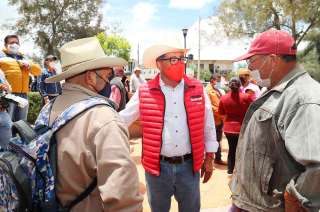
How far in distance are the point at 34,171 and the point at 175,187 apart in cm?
178

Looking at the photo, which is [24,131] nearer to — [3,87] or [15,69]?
[3,87]

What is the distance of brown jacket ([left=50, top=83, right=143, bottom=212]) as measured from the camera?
1.95m

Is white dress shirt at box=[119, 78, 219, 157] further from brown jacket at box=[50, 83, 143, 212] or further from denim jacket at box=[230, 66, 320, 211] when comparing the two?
brown jacket at box=[50, 83, 143, 212]

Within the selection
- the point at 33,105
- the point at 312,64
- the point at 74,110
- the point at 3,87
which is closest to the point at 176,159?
the point at 74,110

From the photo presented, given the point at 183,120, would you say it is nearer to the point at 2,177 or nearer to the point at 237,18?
the point at 2,177

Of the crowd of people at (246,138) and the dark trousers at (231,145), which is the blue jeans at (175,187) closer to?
the crowd of people at (246,138)

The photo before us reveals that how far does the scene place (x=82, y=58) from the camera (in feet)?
7.75

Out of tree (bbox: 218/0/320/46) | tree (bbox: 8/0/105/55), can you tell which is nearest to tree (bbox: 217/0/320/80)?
tree (bbox: 218/0/320/46)

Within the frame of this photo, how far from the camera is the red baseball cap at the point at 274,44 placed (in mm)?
2469

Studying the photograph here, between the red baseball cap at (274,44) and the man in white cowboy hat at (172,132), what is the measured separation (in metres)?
1.16

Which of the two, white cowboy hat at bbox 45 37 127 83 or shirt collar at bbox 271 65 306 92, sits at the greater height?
white cowboy hat at bbox 45 37 127 83

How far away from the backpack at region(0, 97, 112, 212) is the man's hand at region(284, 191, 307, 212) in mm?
1006

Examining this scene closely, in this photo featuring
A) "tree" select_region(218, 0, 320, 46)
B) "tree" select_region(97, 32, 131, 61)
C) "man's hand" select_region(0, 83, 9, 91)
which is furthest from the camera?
"tree" select_region(97, 32, 131, 61)

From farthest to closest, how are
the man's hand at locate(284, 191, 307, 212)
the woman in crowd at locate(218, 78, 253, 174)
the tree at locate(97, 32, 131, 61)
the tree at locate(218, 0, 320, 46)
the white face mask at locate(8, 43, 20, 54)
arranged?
the tree at locate(97, 32, 131, 61) < the tree at locate(218, 0, 320, 46) < the white face mask at locate(8, 43, 20, 54) < the woman in crowd at locate(218, 78, 253, 174) < the man's hand at locate(284, 191, 307, 212)
